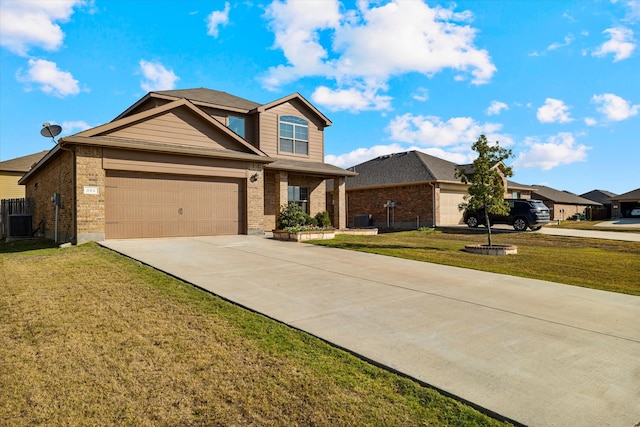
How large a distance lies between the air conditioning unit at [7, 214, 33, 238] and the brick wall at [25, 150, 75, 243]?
1.85ft

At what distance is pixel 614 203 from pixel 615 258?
4361cm

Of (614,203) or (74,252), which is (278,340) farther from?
(614,203)

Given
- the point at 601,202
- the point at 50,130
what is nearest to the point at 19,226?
the point at 50,130

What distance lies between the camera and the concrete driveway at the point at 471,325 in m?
3.10

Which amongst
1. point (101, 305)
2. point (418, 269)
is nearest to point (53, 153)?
point (101, 305)

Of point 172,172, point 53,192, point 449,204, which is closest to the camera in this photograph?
point 172,172

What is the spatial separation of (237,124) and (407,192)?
42.2 ft

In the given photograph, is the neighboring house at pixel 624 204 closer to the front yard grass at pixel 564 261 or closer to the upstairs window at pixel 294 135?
the front yard grass at pixel 564 261

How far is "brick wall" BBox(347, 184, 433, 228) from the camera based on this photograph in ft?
80.7

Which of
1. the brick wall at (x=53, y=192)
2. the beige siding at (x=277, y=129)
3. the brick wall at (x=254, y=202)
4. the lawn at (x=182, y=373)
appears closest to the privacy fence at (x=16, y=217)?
the brick wall at (x=53, y=192)

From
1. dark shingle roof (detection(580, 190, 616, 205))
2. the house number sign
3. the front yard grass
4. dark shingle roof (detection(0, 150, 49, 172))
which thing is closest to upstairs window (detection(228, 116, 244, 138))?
the house number sign

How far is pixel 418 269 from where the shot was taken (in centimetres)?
870

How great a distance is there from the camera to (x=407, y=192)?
2589 cm

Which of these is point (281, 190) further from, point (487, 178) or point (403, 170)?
point (403, 170)
